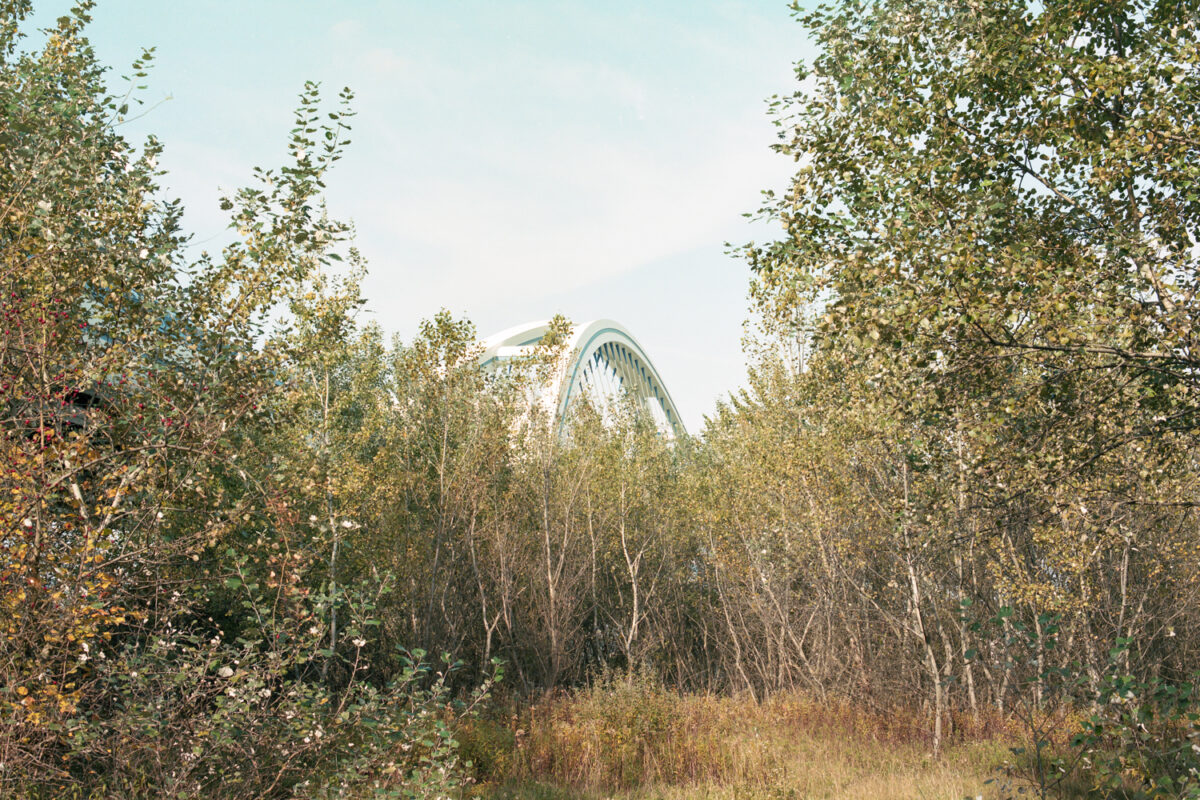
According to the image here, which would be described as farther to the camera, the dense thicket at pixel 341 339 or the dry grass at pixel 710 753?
the dry grass at pixel 710 753

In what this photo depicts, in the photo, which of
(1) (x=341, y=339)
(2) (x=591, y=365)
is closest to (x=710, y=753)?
(1) (x=341, y=339)

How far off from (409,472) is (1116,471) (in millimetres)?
12249

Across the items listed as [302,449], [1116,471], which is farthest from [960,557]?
[302,449]

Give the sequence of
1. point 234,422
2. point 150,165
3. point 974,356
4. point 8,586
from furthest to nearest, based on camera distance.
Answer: point 150,165 → point 234,422 → point 974,356 → point 8,586

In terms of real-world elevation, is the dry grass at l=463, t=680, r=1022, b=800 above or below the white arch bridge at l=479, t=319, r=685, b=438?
below

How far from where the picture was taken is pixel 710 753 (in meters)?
11.9

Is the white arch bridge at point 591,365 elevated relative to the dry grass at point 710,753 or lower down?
elevated

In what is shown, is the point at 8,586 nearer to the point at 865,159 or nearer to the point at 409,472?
the point at 865,159

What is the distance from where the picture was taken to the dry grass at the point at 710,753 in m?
10.3

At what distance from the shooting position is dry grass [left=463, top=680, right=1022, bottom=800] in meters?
10.3

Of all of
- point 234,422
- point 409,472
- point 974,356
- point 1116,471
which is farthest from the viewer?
point 409,472

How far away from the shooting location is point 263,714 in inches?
266

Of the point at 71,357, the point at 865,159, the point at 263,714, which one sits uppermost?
the point at 865,159

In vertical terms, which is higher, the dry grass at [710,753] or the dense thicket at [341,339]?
the dense thicket at [341,339]
